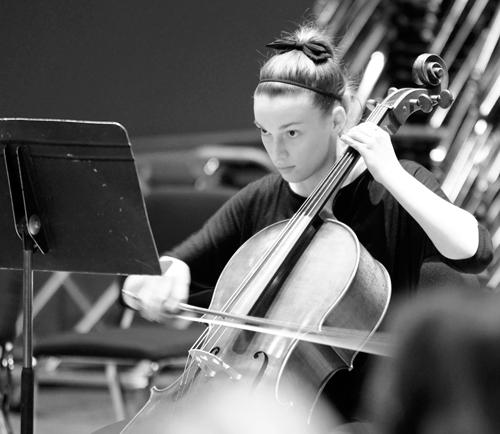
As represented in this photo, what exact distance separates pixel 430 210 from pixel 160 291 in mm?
501

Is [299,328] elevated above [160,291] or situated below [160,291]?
above

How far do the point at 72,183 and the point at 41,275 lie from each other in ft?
9.48

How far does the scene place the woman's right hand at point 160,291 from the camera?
69.8 inches

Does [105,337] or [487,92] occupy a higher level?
[487,92]

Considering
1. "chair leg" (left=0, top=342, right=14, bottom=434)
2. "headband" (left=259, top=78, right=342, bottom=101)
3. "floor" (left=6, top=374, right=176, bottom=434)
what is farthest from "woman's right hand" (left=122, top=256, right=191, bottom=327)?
"floor" (left=6, top=374, right=176, bottom=434)

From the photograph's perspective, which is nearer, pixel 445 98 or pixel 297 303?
pixel 297 303

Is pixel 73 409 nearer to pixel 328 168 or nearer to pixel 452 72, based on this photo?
pixel 452 72

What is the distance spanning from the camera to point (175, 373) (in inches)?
179

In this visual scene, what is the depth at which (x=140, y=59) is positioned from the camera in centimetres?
498

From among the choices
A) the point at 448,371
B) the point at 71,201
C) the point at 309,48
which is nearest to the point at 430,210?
the point at 309,48

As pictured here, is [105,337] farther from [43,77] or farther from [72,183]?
[43,77]

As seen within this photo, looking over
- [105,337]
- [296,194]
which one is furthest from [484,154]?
[296,194]

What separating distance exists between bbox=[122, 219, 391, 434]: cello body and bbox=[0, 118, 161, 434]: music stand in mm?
186

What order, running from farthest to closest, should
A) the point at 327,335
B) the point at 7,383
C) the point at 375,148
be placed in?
the point at 7,383 → the point at 375,148 → the point at 327,335
